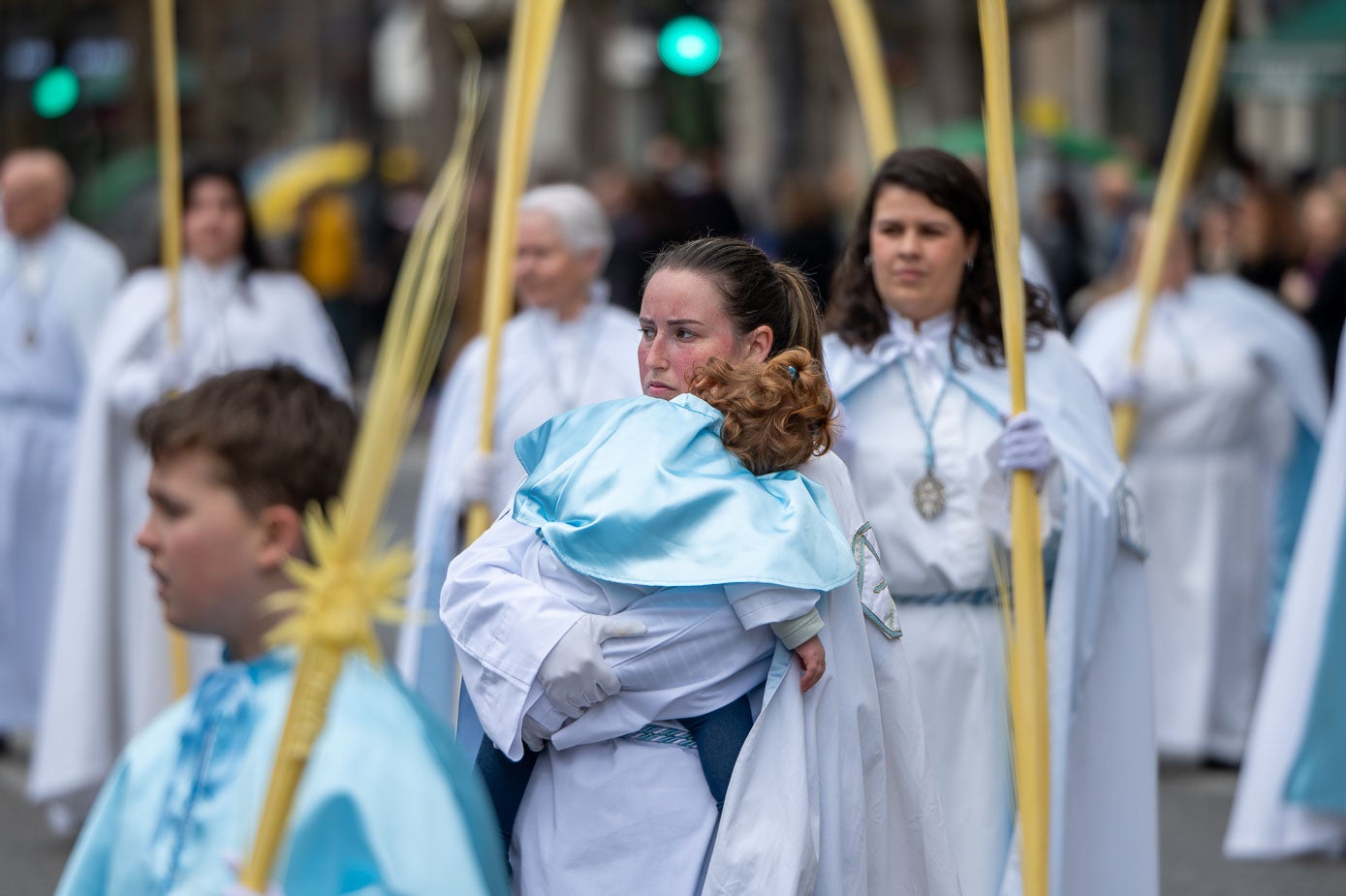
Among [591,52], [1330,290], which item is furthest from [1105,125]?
[1330,290]

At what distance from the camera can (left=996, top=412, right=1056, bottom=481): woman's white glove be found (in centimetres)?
411

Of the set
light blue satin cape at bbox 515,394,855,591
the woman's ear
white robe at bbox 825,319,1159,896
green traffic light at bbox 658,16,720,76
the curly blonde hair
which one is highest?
green traffic light at bbox 658,16,720,76

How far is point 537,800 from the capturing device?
9.98 feet

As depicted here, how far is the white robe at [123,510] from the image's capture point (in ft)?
22.5

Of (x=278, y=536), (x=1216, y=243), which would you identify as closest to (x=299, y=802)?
(x=278, y=536)

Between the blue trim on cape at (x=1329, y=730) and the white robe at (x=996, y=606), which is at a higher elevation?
the white robe at (x=996, y=606)

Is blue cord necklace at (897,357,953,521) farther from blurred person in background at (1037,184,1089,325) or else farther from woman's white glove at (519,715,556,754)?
blurred person in background at (1037,184,1089,325)

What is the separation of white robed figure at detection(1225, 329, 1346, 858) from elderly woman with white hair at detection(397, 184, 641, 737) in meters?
2.13

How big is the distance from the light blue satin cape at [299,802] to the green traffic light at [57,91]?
11.3 m

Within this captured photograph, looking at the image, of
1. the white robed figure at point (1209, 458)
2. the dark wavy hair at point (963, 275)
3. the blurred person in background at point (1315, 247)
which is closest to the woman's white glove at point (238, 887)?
the dark wavy hair at point (963, 275)

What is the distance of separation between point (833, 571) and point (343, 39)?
27.9 metres

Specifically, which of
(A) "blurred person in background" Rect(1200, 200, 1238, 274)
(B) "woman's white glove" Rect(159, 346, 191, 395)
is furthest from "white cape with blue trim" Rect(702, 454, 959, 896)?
(A) "blurred person in background" Rect(1200, 200, 1238, 274)

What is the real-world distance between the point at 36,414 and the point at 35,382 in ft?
0.43

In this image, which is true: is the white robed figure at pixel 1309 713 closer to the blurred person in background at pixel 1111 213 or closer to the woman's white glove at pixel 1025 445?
the woman's white glove at pixel 1025 445
